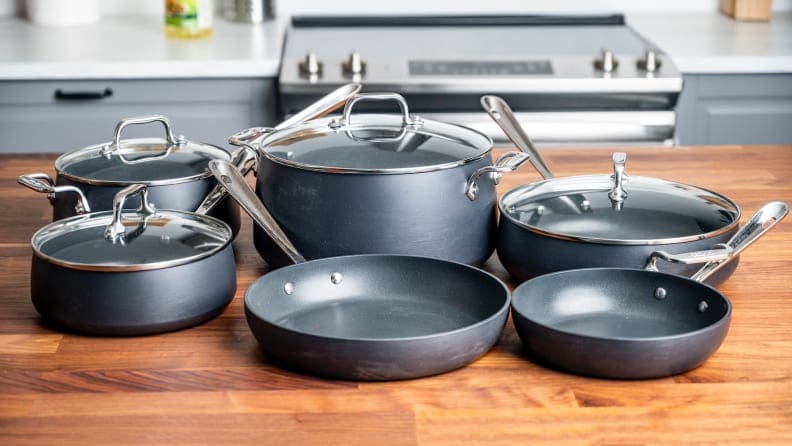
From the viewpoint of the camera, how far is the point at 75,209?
118 centimetres

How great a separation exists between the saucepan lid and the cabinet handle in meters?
1.60

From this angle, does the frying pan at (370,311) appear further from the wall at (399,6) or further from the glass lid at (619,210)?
the wall at (399,6)

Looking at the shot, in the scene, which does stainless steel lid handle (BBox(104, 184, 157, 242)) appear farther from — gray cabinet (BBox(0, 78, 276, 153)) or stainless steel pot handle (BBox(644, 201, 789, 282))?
gray cabinet (BBox(0, 78, 276, 153))

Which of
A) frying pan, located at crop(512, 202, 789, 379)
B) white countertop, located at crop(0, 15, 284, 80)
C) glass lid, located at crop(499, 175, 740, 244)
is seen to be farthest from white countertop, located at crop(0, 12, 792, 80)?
frying pan, located at crop(512, 202, 789, 379)

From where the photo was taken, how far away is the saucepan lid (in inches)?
43.5

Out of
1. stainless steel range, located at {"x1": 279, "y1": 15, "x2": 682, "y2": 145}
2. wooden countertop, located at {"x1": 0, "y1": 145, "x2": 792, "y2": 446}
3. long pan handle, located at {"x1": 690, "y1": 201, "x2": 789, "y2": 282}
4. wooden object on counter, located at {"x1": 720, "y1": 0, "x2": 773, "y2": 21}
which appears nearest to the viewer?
wooden countertop, located at {"x1": 0, "y1": 145, "x2": 792, "y2": 446}

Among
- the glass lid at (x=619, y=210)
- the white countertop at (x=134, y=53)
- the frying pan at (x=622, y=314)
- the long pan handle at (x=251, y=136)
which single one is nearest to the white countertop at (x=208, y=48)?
the white countertop at (x=134, y=53)

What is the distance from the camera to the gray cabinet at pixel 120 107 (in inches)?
99.9

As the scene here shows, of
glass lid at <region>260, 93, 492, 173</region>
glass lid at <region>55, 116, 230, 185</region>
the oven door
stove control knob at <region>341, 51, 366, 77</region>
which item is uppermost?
glass lid at <region>260, 93, 492, 173</region>

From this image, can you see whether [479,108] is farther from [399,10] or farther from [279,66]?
[399,10]

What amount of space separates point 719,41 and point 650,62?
14.3 inches

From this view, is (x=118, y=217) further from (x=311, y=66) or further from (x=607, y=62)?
(x=607, y=62)

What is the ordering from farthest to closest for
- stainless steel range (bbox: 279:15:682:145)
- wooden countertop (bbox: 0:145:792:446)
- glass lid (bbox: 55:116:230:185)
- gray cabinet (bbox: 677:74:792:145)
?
1. gray cabinet (bbox: 677:74:792:145)
2. stainless steel range (bbox: 279:15:682:145)
3. glass lid (bbox: 55:116:230:185)
4. wooden countertop (bbox: 0:145:792:446)

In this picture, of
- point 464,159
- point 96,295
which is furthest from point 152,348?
point 464,159
